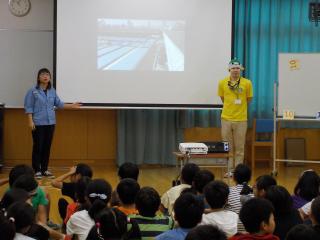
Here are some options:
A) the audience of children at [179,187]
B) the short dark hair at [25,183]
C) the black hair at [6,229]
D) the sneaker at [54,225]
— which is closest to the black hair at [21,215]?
the black hair at [6,229]

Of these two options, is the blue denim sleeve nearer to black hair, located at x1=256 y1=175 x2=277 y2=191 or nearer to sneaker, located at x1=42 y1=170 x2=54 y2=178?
sneaker, located at x1=42 y1=170 x2=54 y2=178

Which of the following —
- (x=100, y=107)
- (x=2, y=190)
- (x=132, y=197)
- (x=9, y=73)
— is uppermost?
(x=9, y=73)

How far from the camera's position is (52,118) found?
6340 millimetres

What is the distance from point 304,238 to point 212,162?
358 centimetres

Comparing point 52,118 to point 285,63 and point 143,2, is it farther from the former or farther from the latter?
point 285,63

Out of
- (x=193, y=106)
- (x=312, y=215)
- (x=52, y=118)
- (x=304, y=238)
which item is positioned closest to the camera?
(x=304, y=238)

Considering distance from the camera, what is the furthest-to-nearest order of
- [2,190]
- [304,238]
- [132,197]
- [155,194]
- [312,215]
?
[2,190] < [132,197] < [155,194] < [312,215] < [304,238]

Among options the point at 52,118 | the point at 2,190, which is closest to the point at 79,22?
the point at 52,118

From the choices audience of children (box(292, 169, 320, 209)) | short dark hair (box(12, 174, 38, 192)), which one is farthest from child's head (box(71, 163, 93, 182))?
audience of children (box(292, 169, 320, 209))

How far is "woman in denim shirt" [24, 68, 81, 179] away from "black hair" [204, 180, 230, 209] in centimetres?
382

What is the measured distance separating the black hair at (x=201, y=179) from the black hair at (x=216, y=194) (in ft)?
2.26

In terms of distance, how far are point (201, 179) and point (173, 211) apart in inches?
35.9

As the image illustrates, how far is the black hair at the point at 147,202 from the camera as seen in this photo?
8.64ft

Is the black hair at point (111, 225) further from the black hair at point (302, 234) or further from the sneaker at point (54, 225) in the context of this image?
the sneaker at point (54, 225)
